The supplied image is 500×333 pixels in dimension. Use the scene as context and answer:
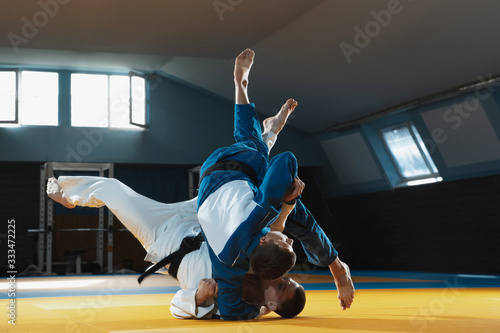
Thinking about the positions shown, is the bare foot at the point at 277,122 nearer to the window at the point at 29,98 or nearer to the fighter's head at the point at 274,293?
the fighter's head at the point at 274,293

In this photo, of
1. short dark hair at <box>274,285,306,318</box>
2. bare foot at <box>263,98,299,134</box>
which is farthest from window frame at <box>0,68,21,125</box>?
short dark hair at <box>274,285,306,318</box>

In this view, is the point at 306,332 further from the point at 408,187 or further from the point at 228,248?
the point at 408,187

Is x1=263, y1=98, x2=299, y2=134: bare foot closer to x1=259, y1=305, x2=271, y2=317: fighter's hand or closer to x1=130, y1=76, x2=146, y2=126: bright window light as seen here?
x1=259, y1=305, x2=271, y2=317: fighter's hand

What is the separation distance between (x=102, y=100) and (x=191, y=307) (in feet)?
33.5

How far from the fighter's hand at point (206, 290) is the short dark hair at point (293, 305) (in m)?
0.39

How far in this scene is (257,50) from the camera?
10.0 metres

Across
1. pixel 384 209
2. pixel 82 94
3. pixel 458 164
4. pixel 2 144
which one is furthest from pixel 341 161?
pixel 2 144

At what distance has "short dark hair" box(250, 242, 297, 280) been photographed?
2812mm

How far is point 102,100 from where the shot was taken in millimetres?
12797

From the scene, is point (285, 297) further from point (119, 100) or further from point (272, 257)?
point (119, 100)

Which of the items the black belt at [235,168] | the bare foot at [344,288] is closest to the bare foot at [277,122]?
the black belt at [235,168]

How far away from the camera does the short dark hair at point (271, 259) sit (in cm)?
281

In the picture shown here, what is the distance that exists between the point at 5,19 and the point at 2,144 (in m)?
4.72

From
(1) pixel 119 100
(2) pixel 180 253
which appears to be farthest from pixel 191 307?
(1) pixel 119 100
